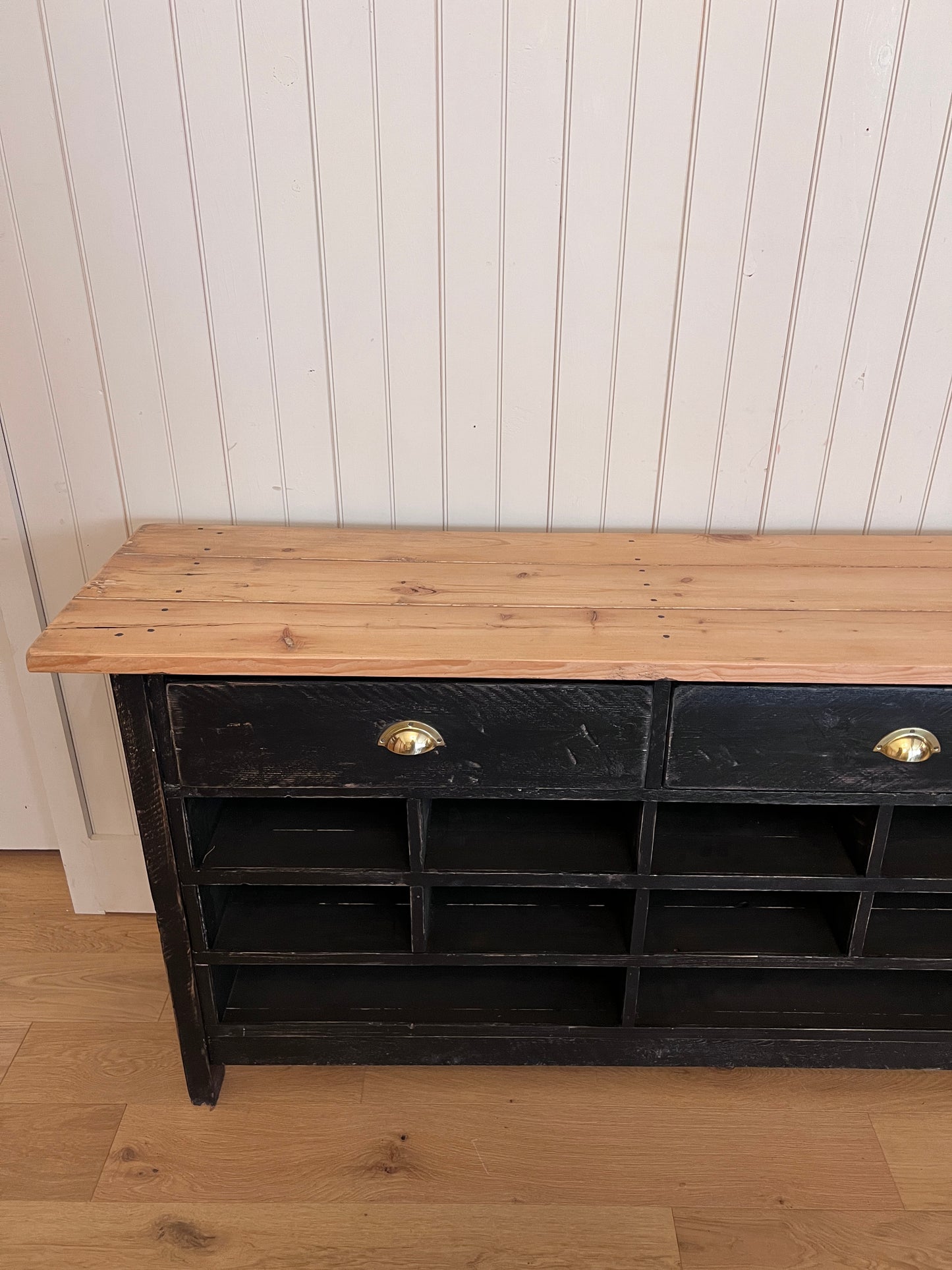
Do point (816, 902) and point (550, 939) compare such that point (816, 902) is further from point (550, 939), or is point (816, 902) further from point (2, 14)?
point (2, 14)

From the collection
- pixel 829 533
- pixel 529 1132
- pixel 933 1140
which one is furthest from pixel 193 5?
pixel 933 1140

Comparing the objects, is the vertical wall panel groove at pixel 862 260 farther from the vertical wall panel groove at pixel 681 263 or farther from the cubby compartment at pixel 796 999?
the cubby compartment at pixel 796 999

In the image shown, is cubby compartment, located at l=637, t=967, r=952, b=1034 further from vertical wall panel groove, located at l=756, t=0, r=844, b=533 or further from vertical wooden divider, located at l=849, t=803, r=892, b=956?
vertical wall panel groove, located at l=756, t=0, r=844, b=533

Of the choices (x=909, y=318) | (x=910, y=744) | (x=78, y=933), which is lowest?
(x=78, y=933)

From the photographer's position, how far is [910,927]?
1464 millimetres

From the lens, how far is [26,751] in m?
1.94

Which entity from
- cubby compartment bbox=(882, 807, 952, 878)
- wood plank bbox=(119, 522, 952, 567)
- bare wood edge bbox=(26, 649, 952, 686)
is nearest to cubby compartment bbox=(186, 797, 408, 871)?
bare wood edge bbox=(26, 649, 952, 686)

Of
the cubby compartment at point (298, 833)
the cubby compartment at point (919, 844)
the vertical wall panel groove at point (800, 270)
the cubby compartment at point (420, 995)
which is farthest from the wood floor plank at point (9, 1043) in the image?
the vertical wall panel groove at point (800, 270)

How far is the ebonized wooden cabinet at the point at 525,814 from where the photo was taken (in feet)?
3.91

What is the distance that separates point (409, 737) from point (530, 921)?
0.47 metres

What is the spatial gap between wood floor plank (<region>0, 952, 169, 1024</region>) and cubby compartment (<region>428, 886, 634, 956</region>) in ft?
2.10

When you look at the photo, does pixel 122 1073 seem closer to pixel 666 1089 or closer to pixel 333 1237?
pixel 333 1237

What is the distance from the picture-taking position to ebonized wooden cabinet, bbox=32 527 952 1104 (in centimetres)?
119

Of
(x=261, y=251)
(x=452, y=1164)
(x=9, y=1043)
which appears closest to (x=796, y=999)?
(x=452, y=1164)
